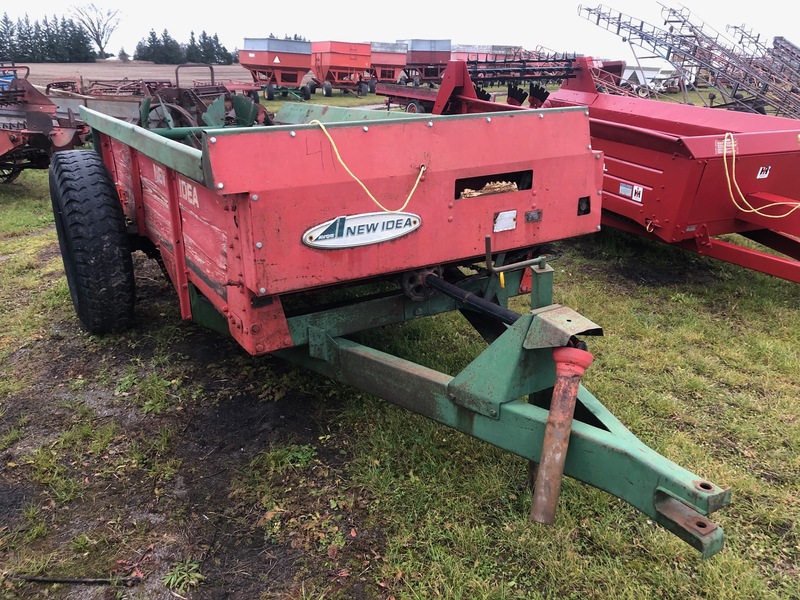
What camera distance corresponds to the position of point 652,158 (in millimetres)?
4656

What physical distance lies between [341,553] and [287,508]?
0.34 m

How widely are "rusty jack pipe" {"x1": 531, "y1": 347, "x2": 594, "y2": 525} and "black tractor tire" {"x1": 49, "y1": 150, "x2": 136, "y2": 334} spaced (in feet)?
8.66

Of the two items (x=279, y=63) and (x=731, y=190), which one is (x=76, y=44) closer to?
(x=279, y=63)

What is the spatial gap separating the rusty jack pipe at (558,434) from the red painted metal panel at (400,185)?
94cm

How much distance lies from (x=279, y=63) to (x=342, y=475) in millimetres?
24349

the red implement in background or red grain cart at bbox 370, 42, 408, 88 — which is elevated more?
red grain cart at bbox 370, 42, 408, 88

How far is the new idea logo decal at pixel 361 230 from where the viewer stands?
2.35 metres

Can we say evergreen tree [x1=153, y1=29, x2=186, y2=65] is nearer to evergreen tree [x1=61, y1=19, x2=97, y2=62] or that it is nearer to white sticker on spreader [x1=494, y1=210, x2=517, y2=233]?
evergreen tree [x1=61, y1=19, x2=97, y2=62]

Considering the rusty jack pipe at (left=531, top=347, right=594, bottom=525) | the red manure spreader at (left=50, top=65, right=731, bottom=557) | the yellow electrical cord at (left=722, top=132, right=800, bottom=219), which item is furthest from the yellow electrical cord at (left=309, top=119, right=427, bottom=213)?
the yellow electrical cord at (left=722, top=132, right=800, bottom=219)

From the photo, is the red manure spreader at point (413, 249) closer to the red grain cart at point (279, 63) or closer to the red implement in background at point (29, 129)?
the red implement in background at point (29, 129)

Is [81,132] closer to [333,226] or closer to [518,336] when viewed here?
[333,226]

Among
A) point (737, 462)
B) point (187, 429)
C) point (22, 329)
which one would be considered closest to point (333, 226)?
point (187, 429)

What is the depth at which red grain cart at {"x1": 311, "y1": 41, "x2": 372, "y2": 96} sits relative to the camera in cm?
2545

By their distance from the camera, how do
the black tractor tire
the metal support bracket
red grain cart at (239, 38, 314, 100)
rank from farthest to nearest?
red grain cart at (239, 38, 314, 100)
the black tractor tire
the metal support bracket
